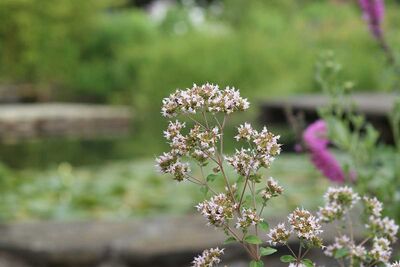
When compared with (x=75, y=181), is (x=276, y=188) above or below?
below

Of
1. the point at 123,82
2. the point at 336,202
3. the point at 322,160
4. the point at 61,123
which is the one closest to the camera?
the point at 336,202

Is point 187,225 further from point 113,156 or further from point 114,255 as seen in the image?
point 113,156

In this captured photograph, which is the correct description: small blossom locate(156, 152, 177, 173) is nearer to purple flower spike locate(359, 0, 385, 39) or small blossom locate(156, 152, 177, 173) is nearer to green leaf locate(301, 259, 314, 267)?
Answer: green leaf locate(301, 259, 314, 267)

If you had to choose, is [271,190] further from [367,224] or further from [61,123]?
[61,123]

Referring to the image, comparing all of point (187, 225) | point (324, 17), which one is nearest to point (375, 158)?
→ point (187, 225)

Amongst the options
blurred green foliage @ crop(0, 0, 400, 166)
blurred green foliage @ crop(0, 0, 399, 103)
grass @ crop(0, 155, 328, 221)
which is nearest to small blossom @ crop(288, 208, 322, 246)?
grass @ crop(0, 155, 328, 221)

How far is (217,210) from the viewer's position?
88cm

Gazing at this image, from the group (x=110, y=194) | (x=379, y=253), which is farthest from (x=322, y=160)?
(x=110, y=194)

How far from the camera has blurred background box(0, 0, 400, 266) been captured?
14.8 ft

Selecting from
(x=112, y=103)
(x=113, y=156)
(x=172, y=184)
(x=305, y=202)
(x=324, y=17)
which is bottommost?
(x=305, y=202)

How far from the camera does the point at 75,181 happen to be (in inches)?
195

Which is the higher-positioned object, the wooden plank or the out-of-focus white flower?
the wooden plank

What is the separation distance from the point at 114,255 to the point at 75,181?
7.48ft

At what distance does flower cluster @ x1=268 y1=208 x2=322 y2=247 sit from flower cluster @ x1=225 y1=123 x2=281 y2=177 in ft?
0.23
